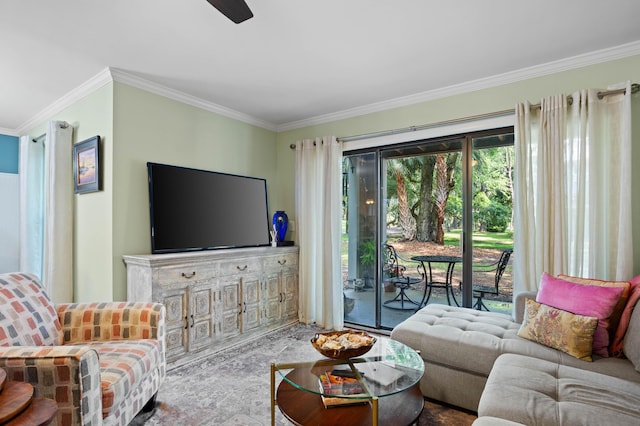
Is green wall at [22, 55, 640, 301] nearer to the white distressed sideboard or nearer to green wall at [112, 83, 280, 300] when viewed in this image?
green wall at [112, 83, 280, 300]

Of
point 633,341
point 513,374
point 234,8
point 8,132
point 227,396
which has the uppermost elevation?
point 8,132

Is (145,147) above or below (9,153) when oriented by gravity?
below

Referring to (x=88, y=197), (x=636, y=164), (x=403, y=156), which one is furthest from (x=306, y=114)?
(x=636, y=164)

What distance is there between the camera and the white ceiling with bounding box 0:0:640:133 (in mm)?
2016

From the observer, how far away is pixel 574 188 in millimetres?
2553

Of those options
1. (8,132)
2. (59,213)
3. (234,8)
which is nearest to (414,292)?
(234,8)

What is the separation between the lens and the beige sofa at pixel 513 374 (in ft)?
4.52

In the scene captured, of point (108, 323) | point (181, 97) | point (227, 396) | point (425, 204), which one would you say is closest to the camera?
point (108, 323)

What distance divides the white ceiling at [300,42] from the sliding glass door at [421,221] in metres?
0.75

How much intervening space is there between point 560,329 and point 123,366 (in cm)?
250

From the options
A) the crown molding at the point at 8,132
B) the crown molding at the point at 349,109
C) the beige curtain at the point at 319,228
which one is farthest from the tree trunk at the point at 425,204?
the crown molding at the point at 8,132

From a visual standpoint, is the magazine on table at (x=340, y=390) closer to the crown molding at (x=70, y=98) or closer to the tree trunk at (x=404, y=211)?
the tree trunk at (x=404, y=211)

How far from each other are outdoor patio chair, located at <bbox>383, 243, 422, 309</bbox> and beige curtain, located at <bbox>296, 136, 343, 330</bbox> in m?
0.57

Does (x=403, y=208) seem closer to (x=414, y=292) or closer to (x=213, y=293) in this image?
(x=414, y=292)
